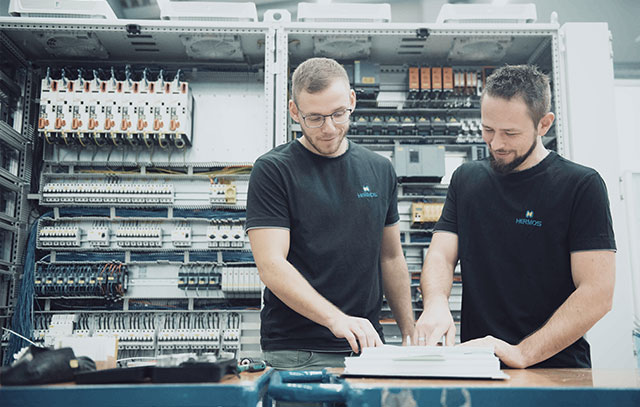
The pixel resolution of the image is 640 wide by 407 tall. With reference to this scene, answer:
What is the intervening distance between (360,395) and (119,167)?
3660mm

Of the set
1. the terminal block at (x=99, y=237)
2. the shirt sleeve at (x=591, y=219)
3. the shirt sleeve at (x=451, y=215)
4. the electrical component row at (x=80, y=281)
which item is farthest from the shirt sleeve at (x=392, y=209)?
the terminal block at (x=99, y=237)

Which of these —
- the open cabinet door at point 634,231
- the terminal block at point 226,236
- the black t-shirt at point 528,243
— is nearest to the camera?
the black t-shirt at point 528,243

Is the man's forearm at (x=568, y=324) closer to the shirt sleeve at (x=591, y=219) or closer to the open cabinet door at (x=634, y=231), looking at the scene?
the shirt sleeve at (x=591, y=219)

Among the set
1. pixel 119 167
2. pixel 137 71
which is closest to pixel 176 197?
pixel 119 167

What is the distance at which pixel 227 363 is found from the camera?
859mm

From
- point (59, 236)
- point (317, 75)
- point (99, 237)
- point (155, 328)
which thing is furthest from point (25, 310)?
point (317, 75)

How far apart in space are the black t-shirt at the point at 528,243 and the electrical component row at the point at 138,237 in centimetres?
238

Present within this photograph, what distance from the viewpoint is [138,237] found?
145 inches

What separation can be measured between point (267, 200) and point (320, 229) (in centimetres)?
19

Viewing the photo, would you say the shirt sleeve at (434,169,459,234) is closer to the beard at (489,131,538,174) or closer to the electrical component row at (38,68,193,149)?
the beard at (489,131,538,174)

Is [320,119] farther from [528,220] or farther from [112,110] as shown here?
[112,110]

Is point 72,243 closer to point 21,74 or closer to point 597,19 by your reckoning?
point 21,74

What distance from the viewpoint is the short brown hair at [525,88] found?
1400 mm

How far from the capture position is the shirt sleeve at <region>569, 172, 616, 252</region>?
1.32m
